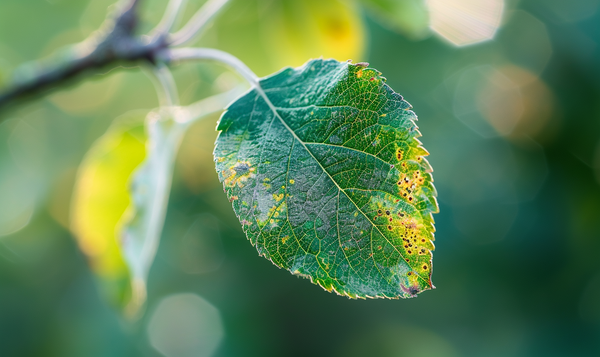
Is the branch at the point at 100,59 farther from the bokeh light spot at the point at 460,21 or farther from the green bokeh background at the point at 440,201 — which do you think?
the green bokeh background at the point at 440,201

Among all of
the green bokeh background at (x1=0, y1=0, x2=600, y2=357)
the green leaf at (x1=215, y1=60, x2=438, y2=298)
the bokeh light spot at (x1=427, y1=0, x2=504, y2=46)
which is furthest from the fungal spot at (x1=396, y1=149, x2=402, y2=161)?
the green bokeh background at (x1=0, y1=0, x2=600, y2=357)

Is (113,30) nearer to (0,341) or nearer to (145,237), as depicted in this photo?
(145,237)

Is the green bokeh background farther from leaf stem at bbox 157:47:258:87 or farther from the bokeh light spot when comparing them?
leaf stem at bbox 157:47:258:87

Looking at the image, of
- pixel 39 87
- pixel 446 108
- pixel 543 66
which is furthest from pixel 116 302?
pixel 543 66

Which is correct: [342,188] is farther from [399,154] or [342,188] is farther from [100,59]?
[100,59]

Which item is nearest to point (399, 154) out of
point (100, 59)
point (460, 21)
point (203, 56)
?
point (203, 56)

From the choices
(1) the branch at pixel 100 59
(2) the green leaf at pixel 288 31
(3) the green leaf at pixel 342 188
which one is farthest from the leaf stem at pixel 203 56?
(2) the green leaf at pixel 288 31
